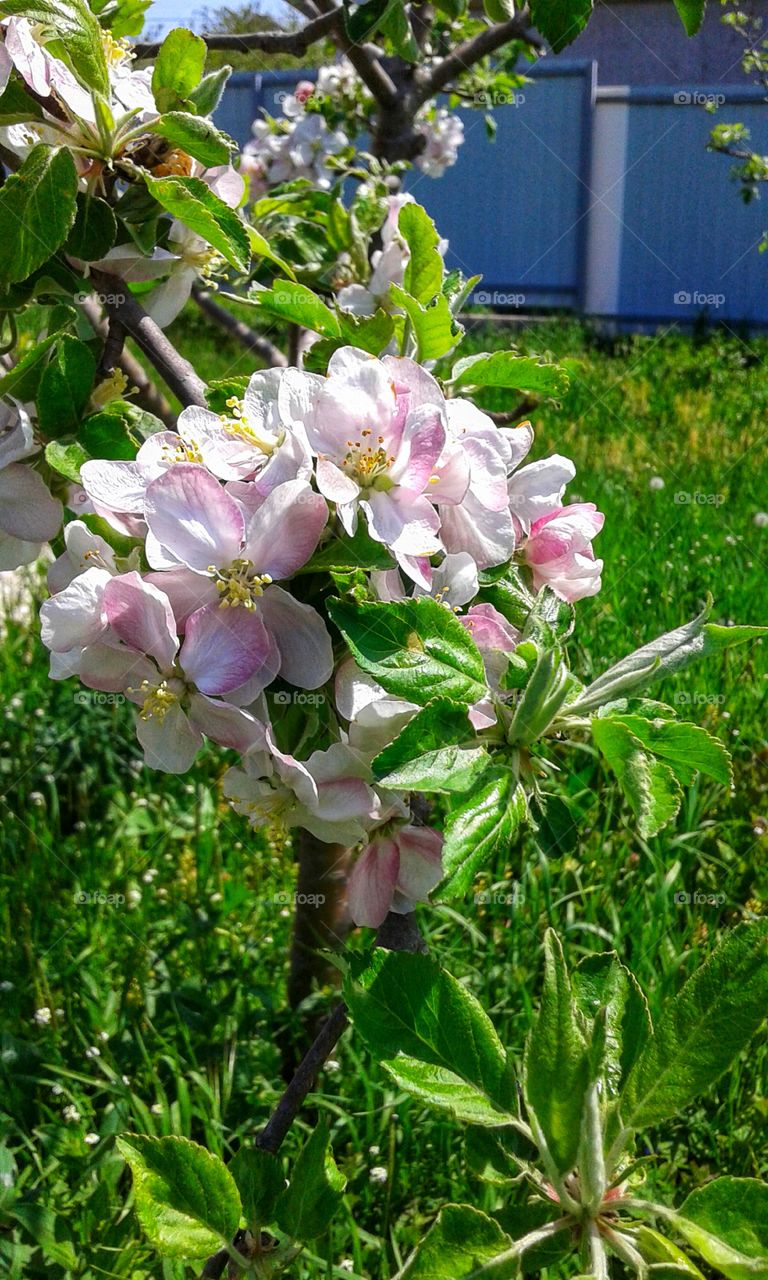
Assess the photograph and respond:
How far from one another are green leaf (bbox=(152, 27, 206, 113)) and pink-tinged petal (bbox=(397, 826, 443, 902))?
0.62 meters

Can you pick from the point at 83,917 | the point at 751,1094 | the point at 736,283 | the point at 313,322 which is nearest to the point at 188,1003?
the point at 83,917

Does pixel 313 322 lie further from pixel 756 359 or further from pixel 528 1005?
pixel 756 359

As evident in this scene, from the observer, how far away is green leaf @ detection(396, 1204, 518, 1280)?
0.65 m

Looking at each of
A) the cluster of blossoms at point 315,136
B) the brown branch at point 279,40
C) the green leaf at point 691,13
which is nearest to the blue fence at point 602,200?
the cluster of blossoms at point 315,136

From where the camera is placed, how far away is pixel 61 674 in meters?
0.77

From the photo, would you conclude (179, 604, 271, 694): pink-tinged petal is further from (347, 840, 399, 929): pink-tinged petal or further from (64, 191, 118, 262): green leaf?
(64, 191, 118, 262): green leaf

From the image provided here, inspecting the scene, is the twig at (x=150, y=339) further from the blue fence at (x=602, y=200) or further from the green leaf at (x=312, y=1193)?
the blue fence at (x=602, y=200)

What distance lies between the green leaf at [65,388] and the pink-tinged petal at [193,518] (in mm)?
260

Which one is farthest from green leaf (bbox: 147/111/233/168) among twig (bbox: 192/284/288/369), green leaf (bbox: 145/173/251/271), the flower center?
twig (bbox: 192/284/288/369)

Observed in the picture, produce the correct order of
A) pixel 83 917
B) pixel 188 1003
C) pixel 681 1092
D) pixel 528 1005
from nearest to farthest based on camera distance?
1. pixel 681 1092
2. pixel 528 1005
3. pixel 188 1003
4. pixel 83 917

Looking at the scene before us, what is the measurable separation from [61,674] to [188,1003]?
97 cm

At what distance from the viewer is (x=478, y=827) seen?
0.64 meters

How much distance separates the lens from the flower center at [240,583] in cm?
70

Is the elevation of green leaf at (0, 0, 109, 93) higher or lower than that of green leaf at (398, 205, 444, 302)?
higher
